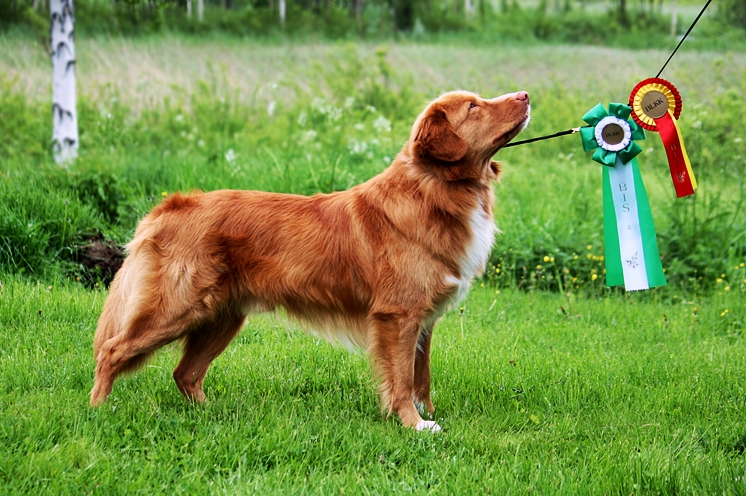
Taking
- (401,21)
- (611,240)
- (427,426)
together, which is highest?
(401,21)

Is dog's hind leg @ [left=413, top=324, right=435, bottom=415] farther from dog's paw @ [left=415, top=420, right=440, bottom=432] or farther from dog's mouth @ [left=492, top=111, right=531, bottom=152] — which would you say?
dog's mouth @ [left=492, top=111, right=531, bottom=152]

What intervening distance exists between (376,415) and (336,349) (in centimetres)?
102

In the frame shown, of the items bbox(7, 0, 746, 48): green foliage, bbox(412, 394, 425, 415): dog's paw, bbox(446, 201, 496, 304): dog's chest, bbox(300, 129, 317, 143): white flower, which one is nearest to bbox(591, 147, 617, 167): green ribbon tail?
bbox(446, 201, 496, 304): dog's chest

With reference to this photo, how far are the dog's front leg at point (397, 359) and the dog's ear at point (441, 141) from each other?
0.86 metres

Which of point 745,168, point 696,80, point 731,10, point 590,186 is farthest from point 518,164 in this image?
point 731,10

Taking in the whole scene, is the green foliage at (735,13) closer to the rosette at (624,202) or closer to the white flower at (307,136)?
the white flower at (307,136)

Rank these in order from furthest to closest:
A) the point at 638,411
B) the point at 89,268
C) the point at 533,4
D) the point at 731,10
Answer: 1. the point at 533,4
2. the point at 731,10
3. the point at 89,268
4. the point at 638,411

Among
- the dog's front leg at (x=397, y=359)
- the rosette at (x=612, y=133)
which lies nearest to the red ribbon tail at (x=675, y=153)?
the rosette at (x=612, y=133)

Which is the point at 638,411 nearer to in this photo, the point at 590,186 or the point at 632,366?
the point at 632,366

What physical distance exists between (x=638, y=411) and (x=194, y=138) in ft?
29.6

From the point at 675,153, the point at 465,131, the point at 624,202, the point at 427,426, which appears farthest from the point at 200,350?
the point at 675,153

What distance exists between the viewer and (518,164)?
11266 millimetres

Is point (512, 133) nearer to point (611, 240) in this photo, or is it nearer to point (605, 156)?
point (605, 156)

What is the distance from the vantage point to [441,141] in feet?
12.5
